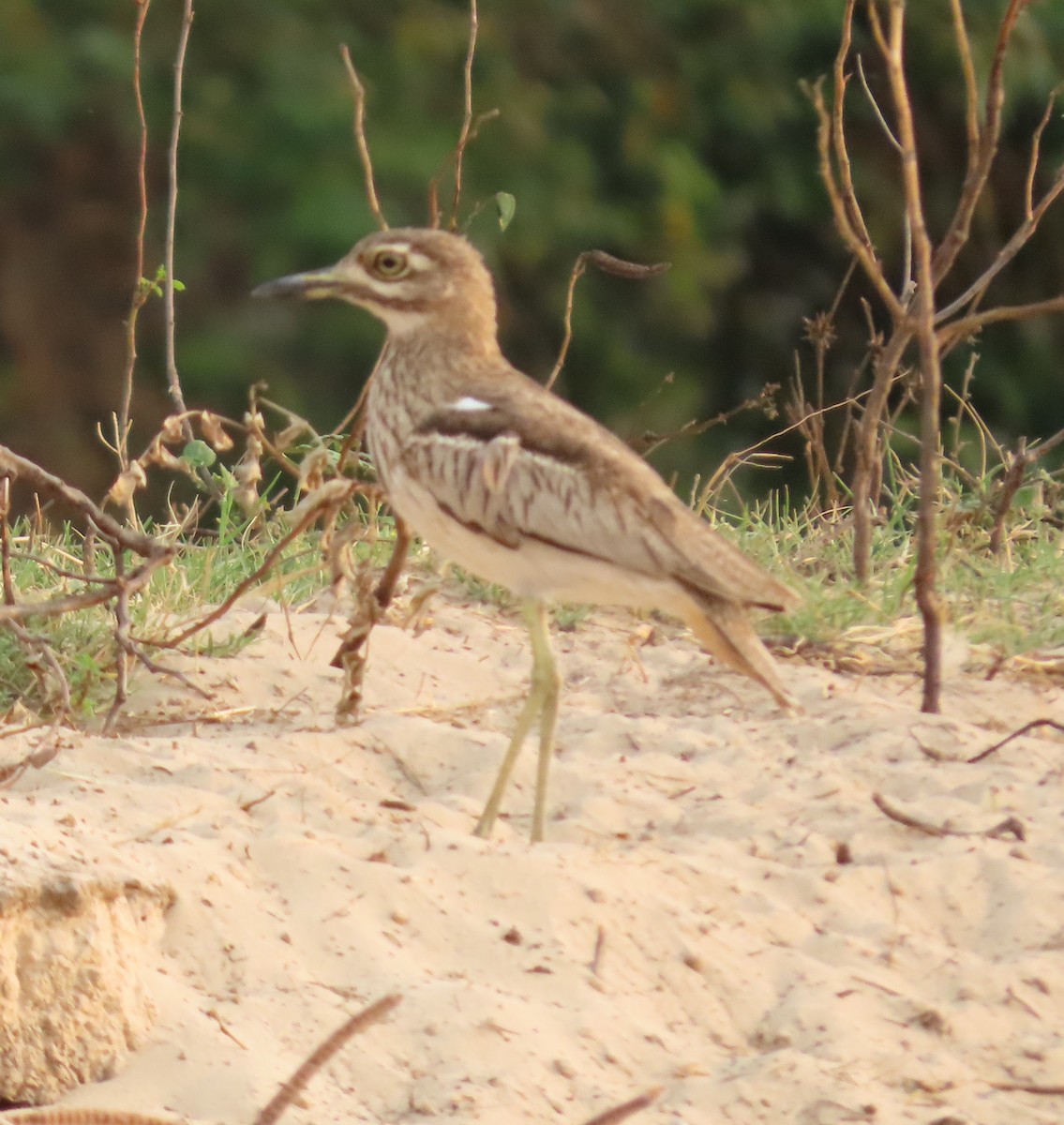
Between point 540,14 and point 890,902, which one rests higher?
point 540,14

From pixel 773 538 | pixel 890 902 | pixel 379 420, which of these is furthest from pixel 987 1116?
pixel 773 538

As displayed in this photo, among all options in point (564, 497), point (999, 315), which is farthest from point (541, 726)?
point (999, 315)

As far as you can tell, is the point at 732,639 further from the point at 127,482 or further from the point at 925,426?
the point at 127,482

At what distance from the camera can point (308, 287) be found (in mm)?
4285

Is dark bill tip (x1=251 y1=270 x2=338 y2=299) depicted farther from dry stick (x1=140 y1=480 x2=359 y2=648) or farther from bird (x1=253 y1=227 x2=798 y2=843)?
dry stick (x1=140 y1=480 x2=359 y2=648)

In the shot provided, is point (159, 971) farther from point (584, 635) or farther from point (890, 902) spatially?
point (584, 635)

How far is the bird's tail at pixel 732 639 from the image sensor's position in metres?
3.96

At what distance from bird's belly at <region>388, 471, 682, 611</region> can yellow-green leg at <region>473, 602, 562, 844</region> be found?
9 cm

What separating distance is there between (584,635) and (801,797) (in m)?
1.17

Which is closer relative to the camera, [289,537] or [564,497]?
[564,497]

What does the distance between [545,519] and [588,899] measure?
2.57 ft

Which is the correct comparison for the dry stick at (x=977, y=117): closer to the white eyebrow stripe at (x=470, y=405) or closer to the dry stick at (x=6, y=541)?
the white eyebrow stripe at (x=470, y=405)

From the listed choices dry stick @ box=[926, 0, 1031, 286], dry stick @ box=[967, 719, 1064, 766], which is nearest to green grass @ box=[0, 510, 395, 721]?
dry stick @ box=[967, 719, 1064, 766]

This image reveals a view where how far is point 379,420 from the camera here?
4227mm
